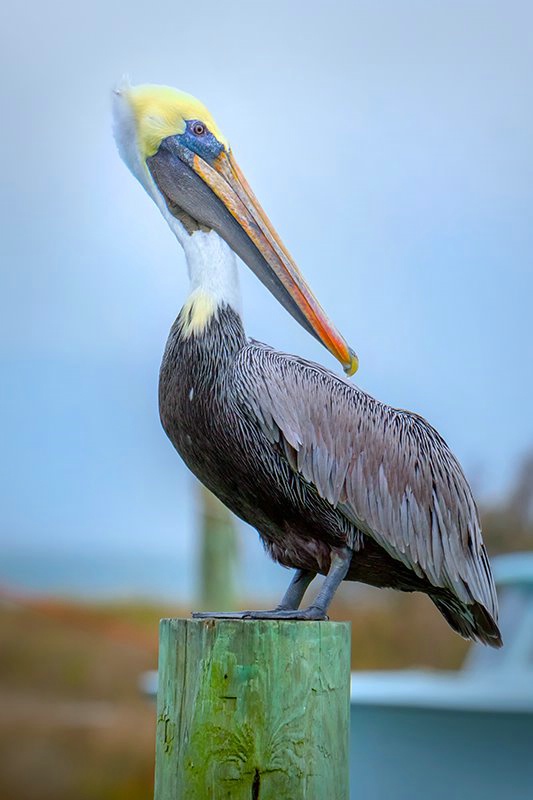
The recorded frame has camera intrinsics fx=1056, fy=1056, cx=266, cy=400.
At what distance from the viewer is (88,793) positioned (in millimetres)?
5801

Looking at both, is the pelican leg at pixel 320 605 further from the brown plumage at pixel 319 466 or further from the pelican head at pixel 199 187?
the pelican head at pixel 199 187

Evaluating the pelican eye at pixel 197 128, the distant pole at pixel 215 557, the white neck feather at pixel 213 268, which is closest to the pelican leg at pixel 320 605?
the white neck feather at pixel 213 268

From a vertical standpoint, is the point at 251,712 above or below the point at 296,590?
below

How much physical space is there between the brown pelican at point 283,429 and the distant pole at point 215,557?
3022mm

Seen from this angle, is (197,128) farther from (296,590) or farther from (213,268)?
(296,590)

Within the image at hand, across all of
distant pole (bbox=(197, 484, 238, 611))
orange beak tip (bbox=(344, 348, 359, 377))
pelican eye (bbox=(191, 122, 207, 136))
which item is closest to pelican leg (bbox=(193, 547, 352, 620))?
orange beak tip (bbox=(344, 348, 359, 377))

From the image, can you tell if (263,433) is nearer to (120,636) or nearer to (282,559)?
(282,559)

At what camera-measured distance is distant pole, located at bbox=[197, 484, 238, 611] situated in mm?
5273

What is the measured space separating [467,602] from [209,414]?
0.68m

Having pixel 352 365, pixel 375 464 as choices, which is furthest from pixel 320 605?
pixel 352 365

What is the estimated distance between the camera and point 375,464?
2.16 m

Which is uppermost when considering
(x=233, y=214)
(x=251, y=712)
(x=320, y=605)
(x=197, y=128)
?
(x=197, y=128)

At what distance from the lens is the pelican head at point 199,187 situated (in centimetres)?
225

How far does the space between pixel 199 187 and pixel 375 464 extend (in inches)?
27.6
